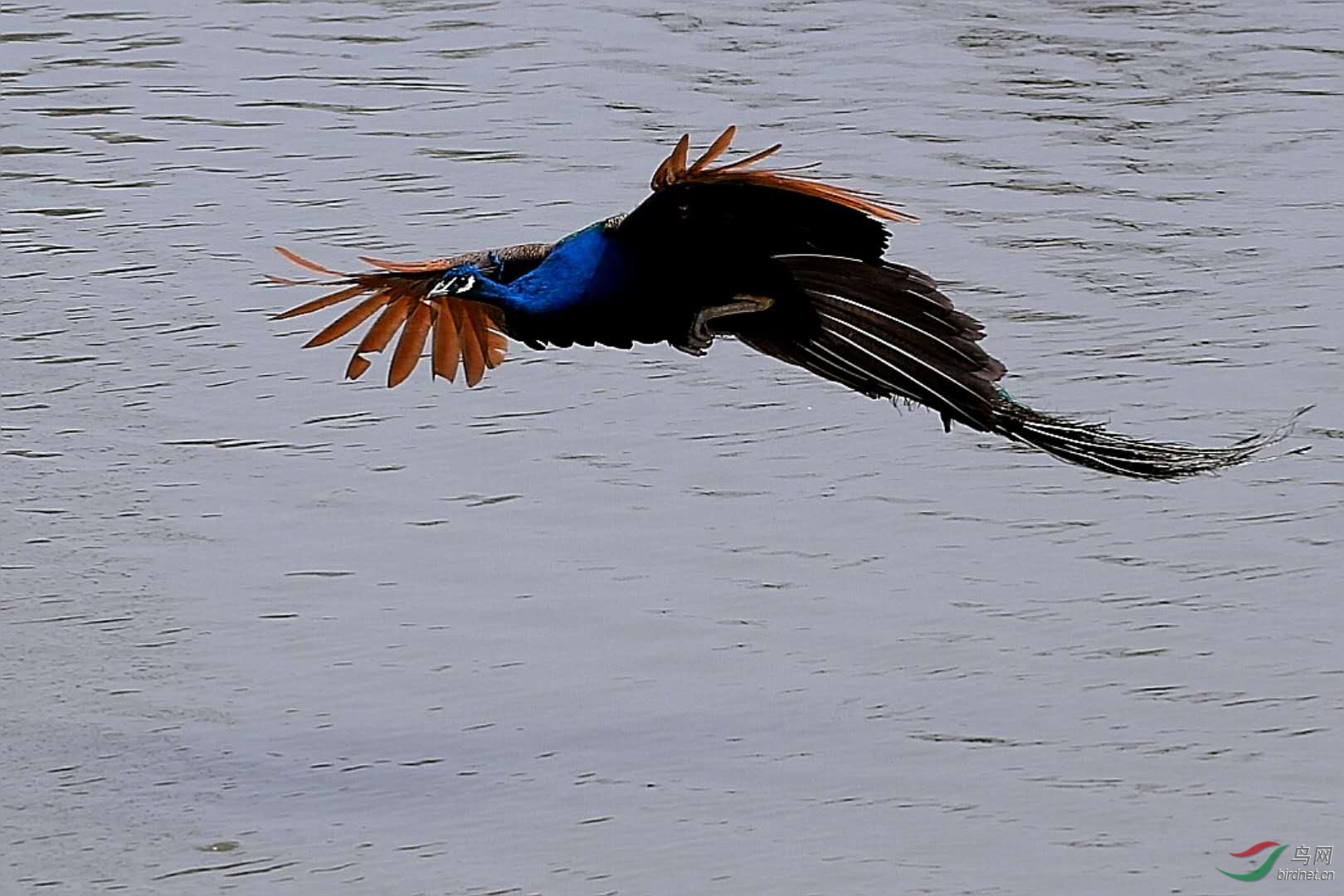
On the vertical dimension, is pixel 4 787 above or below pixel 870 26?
below

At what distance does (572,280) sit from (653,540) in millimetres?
1142

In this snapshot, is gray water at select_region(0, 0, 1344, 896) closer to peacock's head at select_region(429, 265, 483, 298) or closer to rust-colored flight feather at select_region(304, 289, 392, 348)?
rust-colored flight feather at select_region(304, 289, 392, 348)

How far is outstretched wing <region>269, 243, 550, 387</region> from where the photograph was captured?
15.5ft

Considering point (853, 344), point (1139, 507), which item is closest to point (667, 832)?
point (853, 344)

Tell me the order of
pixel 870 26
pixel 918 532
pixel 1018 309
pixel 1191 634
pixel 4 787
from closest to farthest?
pixel 4 787, pixel 1191 634, pixel 918 532, pixel 1018 309, pixel 870 26

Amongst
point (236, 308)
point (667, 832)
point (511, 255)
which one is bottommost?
point (667, 832)

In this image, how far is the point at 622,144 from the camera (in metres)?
8.34

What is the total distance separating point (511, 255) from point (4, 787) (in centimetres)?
131

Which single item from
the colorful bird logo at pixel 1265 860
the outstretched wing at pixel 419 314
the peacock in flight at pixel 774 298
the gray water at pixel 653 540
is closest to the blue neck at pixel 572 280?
the peacock in flight at pixel 774 298

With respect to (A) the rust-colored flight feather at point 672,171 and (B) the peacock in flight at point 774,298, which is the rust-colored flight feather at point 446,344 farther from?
(A) the rust-colored flight feather at point 672,171

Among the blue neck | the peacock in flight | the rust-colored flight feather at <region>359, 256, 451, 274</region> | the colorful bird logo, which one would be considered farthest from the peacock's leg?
the colorful bird logo

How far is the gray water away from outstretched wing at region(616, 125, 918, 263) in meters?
0.91

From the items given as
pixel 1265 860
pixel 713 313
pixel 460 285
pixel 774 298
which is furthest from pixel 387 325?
pixel 1265 860

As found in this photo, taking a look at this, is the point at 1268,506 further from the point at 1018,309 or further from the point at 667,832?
the point at 667,832
